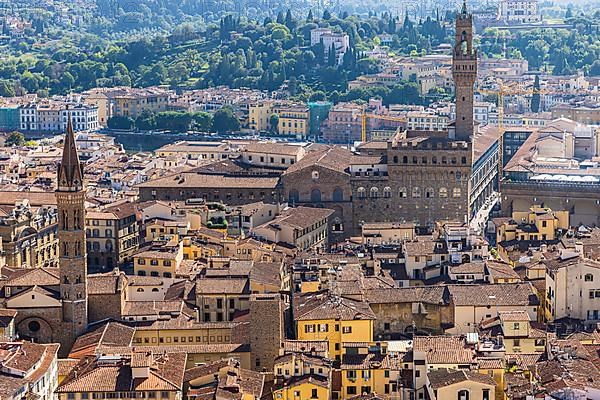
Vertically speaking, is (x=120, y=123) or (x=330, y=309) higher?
(x=120, y=123)

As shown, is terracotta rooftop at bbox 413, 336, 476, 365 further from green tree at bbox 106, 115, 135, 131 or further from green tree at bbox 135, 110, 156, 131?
green tree at bbox 106, 115, 135, 131

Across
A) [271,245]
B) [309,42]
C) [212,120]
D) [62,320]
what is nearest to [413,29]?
[309,42]

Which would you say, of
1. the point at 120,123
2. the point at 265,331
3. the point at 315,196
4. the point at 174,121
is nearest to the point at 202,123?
the point at 174,121

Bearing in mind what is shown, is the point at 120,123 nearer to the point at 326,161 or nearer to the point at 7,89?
the point at 7,89

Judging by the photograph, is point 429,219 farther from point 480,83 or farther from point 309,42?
point 309,42

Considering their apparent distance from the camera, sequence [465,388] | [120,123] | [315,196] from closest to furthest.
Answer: [465,388], [315,196], [120,123]

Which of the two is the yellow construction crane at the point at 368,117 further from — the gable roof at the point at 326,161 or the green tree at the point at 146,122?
the gable roof at the point at 326,161
